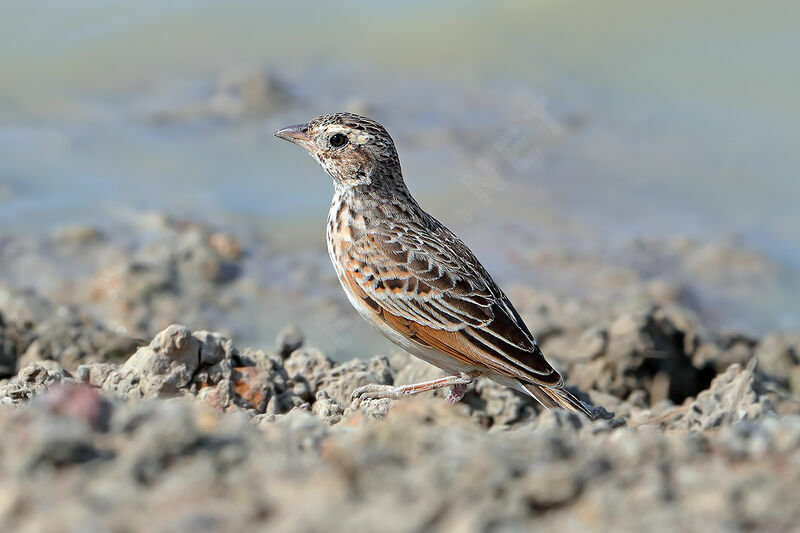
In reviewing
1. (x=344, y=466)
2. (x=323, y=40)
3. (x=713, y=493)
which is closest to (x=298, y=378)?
(x=344, y=466)

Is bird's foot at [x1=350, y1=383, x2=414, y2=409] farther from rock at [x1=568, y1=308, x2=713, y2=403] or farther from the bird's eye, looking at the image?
rock at [x1=568, y1=308, x2=713, y2=403]

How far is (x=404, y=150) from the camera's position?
14.1 metres

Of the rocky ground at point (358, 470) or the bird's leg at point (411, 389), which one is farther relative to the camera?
the bird's leg at point (411, 389)

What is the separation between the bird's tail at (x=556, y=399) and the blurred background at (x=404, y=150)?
2.86 m

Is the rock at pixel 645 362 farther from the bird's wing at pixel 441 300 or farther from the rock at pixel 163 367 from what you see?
the rock at pixel 163 367

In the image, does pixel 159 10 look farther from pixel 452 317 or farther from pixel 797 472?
pixel 797 472

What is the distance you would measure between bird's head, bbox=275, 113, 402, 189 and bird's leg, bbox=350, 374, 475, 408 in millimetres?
1435

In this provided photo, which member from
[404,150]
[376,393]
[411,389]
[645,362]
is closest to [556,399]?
[411,389]

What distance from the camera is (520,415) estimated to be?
695 cm

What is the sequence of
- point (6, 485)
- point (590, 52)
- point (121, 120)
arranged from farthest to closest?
point (590, 52)
point (121, 120)
point (6, 485)

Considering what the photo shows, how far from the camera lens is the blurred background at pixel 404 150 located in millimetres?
11352

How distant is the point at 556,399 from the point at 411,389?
83 centimetres

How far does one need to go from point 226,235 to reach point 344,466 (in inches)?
334

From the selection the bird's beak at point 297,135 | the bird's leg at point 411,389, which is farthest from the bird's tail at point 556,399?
the bird's beak at point 297,135
